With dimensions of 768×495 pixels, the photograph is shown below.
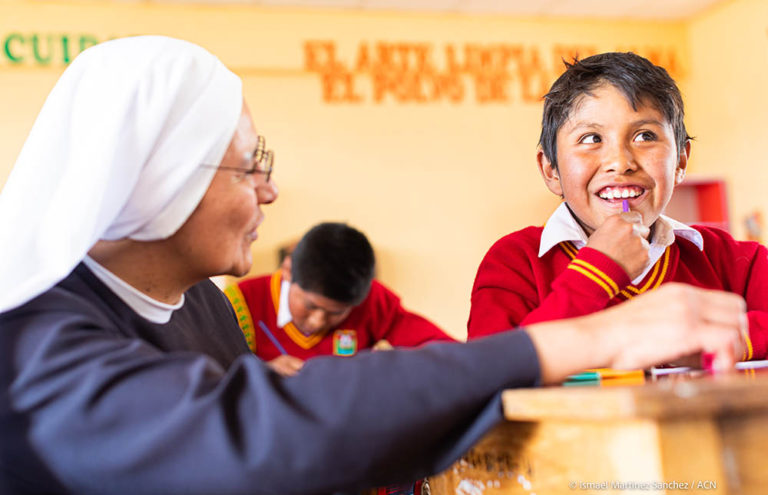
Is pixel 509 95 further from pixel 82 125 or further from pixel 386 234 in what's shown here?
pixel 82 125

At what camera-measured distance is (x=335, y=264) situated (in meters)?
2.94

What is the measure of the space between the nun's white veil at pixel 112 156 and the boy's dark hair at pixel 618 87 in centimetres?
81

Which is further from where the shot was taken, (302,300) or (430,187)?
(430,187)

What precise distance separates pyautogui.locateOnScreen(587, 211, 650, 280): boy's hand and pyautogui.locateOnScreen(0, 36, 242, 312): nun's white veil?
2.07 feet

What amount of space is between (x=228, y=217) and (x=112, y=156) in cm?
20

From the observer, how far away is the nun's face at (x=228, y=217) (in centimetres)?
107

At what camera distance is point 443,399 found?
76 centimetres

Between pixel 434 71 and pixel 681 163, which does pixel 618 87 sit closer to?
pixel 681 163

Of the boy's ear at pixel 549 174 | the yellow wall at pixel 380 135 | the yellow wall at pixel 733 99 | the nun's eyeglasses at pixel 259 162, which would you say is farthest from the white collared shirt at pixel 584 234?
the yellow wall at pixel 733 99

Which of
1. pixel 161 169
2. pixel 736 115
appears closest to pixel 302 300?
pixel 161 169

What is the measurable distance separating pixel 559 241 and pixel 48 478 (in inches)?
39.4

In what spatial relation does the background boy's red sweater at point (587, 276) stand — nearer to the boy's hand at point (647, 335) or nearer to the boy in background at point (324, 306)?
the boy's hand at point (647, 335)

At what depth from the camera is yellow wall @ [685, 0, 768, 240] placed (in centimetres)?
560

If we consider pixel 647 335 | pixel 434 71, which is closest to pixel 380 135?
pixel 434 71
